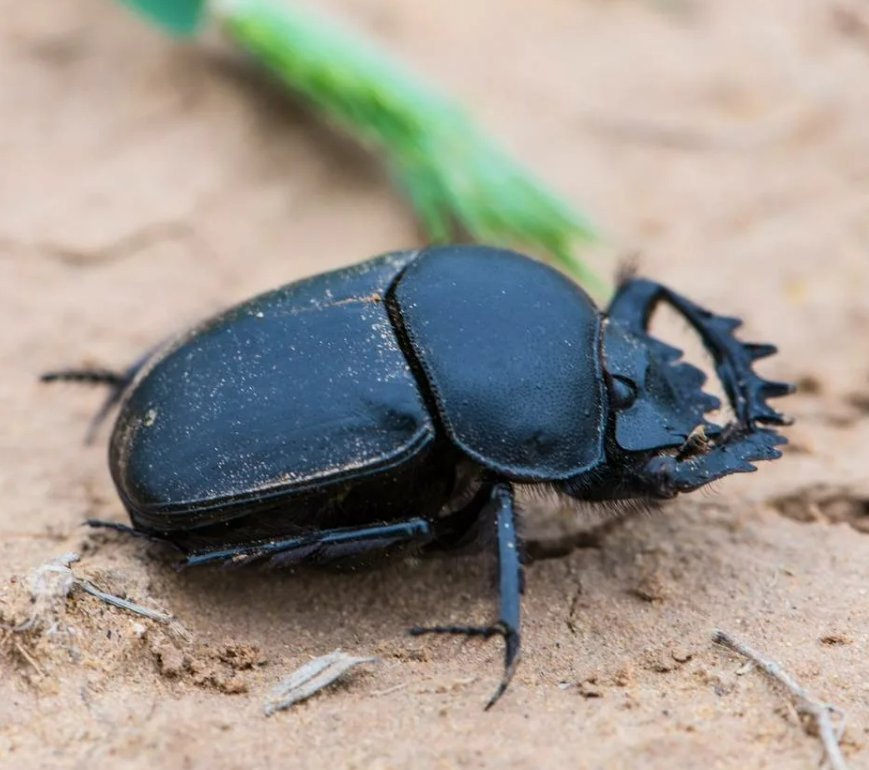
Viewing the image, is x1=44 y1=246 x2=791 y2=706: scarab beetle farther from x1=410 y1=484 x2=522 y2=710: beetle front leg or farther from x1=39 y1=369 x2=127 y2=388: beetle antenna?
x1=39 y1=369 x2=127 y2=388: beetle antenna

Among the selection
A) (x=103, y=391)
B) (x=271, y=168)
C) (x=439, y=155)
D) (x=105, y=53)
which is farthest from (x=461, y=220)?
(x=105, y=53)

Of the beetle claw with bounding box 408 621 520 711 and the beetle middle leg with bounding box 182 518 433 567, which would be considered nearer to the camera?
the beetle claw with bounding box 408 621 520 711

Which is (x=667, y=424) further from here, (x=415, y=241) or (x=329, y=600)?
(x=415, y=241)

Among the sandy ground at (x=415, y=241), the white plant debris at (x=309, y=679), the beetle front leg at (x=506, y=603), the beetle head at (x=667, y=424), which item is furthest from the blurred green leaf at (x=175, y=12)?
the white plant debris at (x=309, y=679)

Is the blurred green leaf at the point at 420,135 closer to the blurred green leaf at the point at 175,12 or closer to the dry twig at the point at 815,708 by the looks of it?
the blurred green leaf at the point at 175,12

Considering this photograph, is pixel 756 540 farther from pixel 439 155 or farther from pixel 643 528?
pixel 439 155

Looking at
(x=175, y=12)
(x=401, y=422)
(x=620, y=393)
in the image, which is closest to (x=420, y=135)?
(x=175, y=12)

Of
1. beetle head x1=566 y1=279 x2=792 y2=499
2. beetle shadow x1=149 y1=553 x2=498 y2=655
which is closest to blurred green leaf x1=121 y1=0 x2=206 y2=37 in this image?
beetle head x1=566 y1=279 x2=792 y2=499
